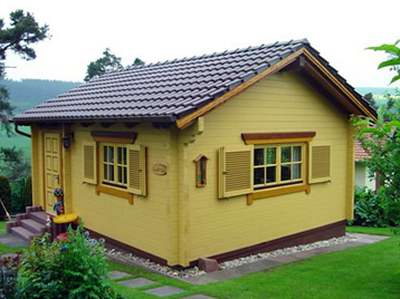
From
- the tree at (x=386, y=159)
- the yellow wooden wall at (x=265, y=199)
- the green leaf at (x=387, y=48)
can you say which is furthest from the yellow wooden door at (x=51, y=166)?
the green leaf at (x=387, y=48)

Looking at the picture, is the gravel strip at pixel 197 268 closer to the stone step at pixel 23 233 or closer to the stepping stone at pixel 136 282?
the stepping stone at pixel 136 282

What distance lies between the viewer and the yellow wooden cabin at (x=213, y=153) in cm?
817

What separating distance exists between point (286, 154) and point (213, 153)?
2.28 m

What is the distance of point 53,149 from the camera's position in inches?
484

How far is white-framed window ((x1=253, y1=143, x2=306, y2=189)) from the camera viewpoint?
9469mm

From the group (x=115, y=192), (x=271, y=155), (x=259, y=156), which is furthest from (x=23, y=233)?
(x=271, y=155)

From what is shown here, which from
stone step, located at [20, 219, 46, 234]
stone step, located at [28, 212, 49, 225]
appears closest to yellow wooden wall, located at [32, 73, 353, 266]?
stone step, located at [20, 219, 46, 234]

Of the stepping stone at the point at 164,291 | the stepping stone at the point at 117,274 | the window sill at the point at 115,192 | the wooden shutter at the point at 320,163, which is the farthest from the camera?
the wooden shutter at the point at 320,163

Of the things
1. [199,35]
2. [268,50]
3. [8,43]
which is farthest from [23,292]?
[8,43]

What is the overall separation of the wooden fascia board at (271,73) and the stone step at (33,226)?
595cm

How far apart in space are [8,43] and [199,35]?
8940 millimetres

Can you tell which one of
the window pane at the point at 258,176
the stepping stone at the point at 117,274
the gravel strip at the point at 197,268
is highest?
the window pane at the point at 258,176

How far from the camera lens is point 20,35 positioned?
20844 mm

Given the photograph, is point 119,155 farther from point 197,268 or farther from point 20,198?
point 20,198
